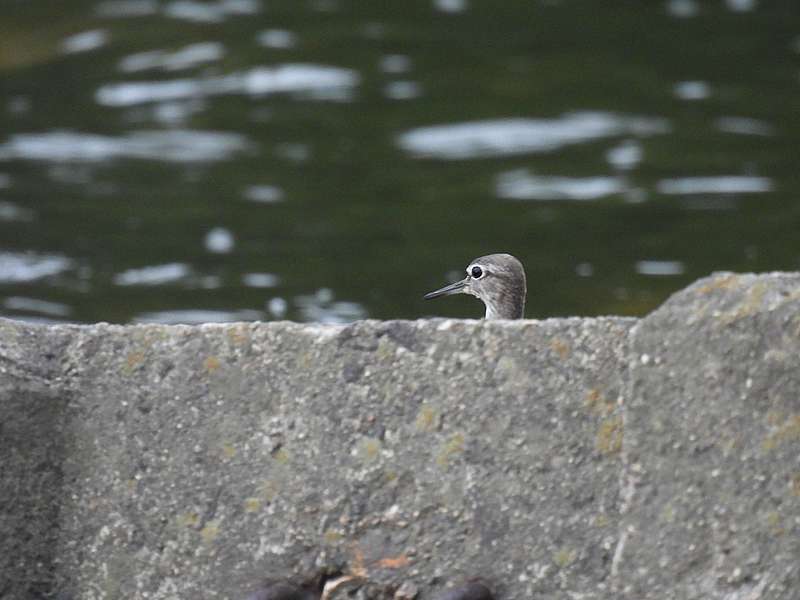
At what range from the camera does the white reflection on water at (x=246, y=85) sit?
657 inches

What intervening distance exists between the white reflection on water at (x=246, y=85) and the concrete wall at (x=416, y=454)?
40.3 feet

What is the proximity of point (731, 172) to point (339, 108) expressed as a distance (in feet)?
13.1

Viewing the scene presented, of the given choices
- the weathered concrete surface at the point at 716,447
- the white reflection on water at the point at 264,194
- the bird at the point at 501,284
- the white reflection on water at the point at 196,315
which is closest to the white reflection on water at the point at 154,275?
the white reflection on water at the point at 196,315

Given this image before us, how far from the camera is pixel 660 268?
1187 centimetres

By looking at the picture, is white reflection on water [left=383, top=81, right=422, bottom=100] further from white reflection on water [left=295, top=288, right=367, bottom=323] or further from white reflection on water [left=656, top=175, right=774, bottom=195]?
white reflection on water [left=295, top=288, right=367, bottom=323]

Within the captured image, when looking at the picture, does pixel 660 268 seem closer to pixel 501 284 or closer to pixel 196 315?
pixel 196 315

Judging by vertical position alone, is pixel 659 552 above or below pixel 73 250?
above

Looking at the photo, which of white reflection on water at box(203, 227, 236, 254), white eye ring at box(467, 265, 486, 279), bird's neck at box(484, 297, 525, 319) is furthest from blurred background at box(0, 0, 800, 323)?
bird's neck at box(484, 297, 525, 319)

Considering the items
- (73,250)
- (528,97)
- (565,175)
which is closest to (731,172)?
(565,175)

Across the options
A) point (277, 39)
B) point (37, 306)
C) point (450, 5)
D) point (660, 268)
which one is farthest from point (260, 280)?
point (450, 5)

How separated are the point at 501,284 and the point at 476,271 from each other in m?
0.17

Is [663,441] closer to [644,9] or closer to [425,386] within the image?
Result: [425,386]

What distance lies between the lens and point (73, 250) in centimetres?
1294

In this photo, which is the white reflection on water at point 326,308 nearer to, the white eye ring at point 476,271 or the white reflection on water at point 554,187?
the white reflection on water at point 554,187
